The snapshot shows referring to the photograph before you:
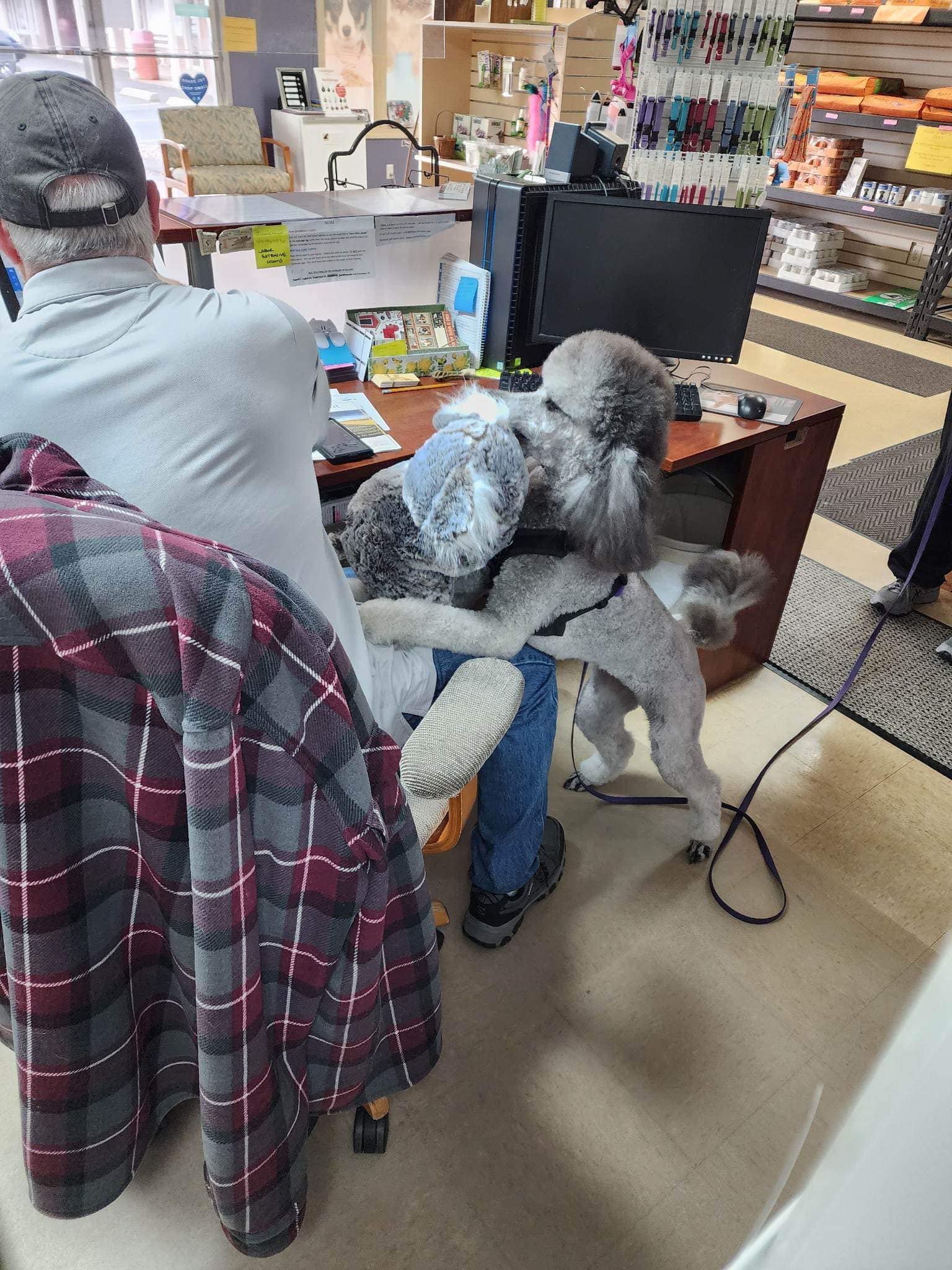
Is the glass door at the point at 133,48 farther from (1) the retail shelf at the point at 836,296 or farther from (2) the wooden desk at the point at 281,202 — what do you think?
(1) the retail shelf at the point at 836,296

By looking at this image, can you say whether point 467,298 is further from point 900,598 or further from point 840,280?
point 840,280

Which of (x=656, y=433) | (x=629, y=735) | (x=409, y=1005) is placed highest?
(x=656, y=433)

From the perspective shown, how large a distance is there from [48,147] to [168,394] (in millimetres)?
327

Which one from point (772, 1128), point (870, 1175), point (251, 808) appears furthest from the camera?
point (772, 1128)

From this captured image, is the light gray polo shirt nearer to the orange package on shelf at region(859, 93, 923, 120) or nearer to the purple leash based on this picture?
the purple leash

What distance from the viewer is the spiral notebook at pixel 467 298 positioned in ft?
6.95

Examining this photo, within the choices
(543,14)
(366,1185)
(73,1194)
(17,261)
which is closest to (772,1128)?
(366,1185)

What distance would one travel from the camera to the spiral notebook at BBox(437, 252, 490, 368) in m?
2.12

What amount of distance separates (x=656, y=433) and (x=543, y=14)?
487 centimetres

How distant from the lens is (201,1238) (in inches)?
47.5

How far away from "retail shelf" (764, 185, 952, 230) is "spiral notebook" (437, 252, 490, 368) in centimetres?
377

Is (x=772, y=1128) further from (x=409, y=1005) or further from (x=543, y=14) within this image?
(x=543, y=14)

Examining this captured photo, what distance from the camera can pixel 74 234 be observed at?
102 centimetres

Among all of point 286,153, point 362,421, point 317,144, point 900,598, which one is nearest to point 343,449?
point 362,421
